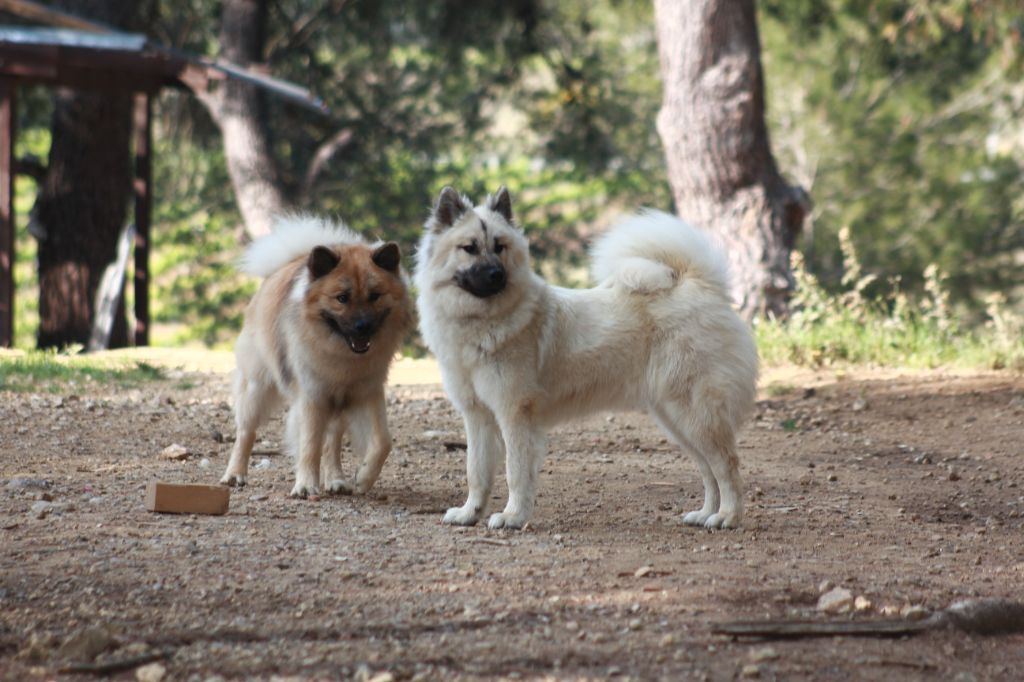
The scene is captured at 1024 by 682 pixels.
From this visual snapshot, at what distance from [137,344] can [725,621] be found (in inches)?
421

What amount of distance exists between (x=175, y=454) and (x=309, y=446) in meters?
1.28

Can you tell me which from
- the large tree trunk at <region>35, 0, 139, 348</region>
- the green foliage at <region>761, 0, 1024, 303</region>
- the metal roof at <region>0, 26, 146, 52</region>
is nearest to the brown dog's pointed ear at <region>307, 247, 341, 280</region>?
the metal roof at <region>0, 26, 146, 52</region>

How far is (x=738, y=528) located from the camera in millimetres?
5145

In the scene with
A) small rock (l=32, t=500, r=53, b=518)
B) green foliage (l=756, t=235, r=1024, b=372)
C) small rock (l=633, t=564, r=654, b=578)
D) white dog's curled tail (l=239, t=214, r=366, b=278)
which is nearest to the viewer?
small rock (l=633, t=564, r=654, b=578)

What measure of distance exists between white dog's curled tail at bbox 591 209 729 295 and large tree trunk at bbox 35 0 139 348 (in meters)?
9.47

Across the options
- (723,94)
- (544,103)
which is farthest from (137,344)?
(544,103)

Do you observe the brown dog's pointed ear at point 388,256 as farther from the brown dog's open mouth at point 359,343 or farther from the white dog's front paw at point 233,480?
the white dog's front paw at point 233,480

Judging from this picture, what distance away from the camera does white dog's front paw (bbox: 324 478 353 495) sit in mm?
5793

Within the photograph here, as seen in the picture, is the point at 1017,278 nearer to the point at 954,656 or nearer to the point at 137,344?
the point at 137,344

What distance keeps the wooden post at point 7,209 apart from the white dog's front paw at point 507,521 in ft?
26.2

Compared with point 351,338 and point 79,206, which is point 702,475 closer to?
point 351,338

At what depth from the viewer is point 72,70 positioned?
11.9m

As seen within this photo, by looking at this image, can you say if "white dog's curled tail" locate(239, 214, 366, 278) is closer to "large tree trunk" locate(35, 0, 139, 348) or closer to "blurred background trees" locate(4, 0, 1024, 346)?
"large tree trunk" locate(35, 0, 139, 348)

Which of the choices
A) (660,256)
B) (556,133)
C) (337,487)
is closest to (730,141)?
(660,256)
